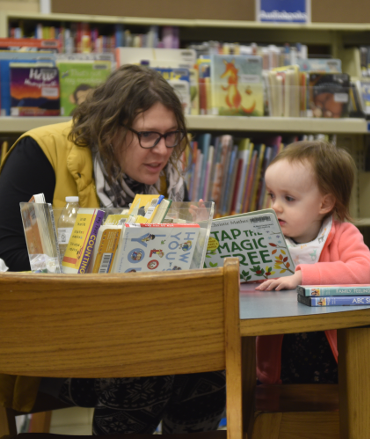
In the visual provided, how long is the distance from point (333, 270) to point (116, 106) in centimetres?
80

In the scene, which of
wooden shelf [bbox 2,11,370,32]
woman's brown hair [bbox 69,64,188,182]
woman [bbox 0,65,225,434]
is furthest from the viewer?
wooden shelf [bbox 2,11,370,32]

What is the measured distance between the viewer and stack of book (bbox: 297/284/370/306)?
2.83ft

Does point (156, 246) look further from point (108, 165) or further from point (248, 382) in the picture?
point (108, 165)

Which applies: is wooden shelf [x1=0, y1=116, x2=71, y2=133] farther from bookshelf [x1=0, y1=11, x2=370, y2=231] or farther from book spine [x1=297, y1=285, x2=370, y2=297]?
book spine [x1=297, y1=285, x2=370, y2=297]

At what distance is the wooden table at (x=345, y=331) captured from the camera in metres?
0.75

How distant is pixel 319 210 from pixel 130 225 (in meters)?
0.69

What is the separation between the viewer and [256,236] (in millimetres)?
1086

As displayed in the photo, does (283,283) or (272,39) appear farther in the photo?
(272,39)

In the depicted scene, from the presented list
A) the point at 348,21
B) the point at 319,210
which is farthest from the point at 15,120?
the point at 348,21

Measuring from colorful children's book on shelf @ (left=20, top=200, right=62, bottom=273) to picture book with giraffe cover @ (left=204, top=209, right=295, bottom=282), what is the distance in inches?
14.2

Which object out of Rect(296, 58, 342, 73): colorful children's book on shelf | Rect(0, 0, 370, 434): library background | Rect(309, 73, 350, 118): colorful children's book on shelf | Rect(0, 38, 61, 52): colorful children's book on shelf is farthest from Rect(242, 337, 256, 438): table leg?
Rect(296, 58, 342, 73): colorful children's book on shelf

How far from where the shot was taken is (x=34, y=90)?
2045mm

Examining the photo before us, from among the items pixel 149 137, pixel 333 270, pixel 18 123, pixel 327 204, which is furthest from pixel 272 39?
pixel 333 270

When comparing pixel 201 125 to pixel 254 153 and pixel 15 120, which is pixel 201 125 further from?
pixel 15 120
